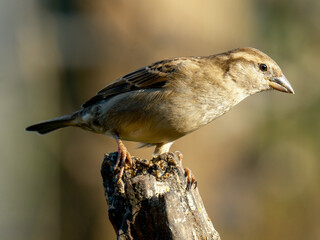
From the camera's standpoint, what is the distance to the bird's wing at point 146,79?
4.70 metres

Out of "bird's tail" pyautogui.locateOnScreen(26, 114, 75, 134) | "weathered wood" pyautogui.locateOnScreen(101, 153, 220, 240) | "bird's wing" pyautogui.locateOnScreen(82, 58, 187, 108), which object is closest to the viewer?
"weathered wood" pyautogui.locateOnScreen(101, 153, 220, 240)

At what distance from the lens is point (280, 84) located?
4.92 metres

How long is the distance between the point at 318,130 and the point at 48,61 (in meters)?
5.60

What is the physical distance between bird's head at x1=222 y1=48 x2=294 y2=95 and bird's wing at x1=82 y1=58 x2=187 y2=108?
52 cm

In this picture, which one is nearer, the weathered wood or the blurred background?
the weathered wood

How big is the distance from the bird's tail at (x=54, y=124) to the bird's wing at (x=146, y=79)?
0.94 feet

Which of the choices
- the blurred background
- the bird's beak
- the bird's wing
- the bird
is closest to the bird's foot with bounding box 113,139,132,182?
the bird

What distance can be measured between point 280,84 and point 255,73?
0.26m

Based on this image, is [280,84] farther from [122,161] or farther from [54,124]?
[54,124]

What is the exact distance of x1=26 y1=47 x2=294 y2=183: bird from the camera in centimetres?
446

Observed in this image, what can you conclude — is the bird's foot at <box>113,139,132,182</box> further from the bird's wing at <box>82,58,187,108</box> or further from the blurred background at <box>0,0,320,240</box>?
the blurred background at <box>0,0,320,240</box>

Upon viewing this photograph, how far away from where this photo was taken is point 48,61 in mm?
7855

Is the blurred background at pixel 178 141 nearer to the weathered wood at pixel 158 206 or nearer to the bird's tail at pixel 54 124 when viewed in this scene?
the bird's tail at pixel 54 124

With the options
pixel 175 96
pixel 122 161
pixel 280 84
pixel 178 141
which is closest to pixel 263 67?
pixel 280 84
